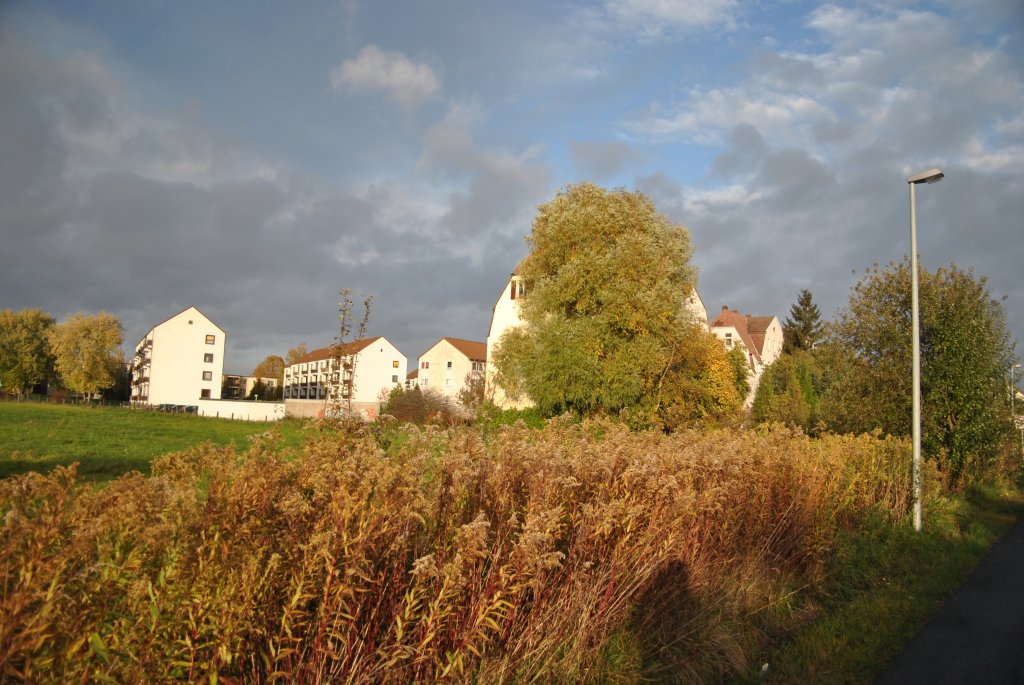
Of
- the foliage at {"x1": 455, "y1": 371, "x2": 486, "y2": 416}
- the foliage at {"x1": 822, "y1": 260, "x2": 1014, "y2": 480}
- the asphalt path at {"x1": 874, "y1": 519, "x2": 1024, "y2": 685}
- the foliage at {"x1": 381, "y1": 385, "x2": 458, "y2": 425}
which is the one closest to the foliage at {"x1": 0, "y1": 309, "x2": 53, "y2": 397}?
the foliage at {"x1": 381, "y1": 385, "x2": 458, "y2": 425}

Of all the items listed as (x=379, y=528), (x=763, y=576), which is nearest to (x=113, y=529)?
(x=379, y=528)

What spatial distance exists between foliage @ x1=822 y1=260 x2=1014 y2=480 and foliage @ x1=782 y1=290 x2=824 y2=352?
64.4 metres

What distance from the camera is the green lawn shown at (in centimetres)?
1639

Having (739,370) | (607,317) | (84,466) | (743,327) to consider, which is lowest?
(84,466)

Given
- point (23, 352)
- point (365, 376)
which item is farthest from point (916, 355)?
point (23, 352)

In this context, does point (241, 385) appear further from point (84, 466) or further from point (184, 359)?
point (84, 466)

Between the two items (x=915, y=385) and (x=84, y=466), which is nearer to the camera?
(x=915, y=385)

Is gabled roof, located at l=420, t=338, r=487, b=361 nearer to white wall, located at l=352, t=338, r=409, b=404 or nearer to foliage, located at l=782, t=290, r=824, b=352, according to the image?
white wall, located at l=352, t=338, r=409, b=404

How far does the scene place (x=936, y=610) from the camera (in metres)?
7.71

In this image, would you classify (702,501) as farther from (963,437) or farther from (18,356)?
(18,356)

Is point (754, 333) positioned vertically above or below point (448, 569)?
above

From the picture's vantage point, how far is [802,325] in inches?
3317

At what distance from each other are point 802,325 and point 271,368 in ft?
296

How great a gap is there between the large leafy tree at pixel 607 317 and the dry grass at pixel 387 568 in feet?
68.6
